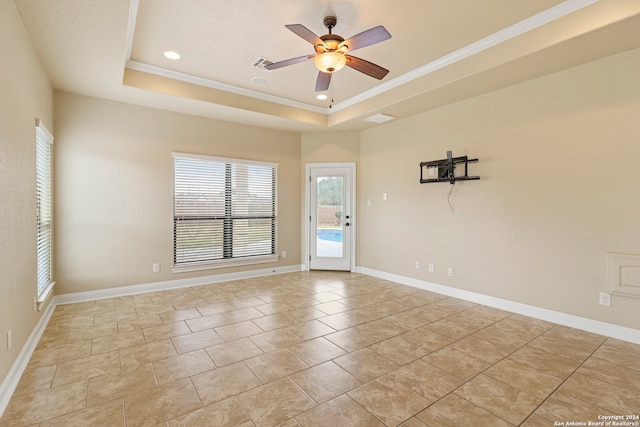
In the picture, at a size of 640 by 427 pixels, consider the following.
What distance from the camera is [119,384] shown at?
227cm

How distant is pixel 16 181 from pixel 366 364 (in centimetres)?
318

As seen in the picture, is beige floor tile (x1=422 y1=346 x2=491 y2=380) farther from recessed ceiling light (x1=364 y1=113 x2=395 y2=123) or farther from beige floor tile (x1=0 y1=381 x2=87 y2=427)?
recessed ceiling light (x1=364 y1=113 x2=395 y2=123)

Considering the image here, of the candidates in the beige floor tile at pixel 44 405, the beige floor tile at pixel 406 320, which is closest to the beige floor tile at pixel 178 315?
the beige floor tile at pixel 44 405

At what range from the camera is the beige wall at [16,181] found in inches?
84.9

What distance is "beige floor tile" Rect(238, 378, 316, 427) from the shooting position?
1.91 meters

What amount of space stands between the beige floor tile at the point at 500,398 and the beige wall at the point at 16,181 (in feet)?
10.5

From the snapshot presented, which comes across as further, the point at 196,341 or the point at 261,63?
the point at 261,63

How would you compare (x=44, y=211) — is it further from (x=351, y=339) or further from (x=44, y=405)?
(x=351, y=339)

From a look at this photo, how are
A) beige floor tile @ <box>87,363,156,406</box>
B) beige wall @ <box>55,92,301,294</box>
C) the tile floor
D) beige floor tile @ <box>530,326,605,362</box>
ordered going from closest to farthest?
the tile floor < beige floor tile @ <box>87,363,156,406</box> < beige floor tile @ <box>530,326,605,362</box> < beige wall @ <box>55,92,301,294</box>

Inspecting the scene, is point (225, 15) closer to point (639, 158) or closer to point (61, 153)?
point (61, 153)

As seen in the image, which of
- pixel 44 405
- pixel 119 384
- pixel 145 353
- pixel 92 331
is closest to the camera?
pixel 44 405

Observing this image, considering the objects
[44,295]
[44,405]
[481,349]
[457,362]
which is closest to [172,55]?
[44,295]

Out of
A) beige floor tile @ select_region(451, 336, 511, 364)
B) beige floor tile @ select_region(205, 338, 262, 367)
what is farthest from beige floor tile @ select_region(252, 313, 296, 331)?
beige floor tile @ select_region(451, 336, 511, 364)

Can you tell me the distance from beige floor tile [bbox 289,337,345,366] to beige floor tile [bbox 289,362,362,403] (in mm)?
122
